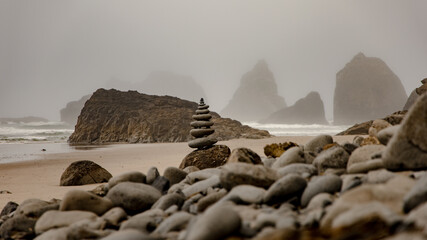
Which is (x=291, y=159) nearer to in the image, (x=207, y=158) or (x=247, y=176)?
(x=247, y=176)

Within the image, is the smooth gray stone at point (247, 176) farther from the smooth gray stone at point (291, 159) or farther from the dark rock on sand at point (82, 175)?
the dark rock on sand at point (82, 175)

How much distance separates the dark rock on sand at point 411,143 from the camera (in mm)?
3617

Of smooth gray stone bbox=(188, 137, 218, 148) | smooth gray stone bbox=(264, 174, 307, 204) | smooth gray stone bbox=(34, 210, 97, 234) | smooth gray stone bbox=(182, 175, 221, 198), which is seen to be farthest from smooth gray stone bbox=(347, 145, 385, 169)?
smooth gray stone bbox=(188, 137, 218, 148)

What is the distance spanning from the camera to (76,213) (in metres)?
4.36

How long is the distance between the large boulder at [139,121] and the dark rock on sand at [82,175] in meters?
20.8

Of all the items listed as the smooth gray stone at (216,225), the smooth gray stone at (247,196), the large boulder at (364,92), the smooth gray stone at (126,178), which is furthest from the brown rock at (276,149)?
the large boulder at (364,92)

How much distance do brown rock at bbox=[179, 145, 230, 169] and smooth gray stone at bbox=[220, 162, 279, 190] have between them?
3932 millimetres

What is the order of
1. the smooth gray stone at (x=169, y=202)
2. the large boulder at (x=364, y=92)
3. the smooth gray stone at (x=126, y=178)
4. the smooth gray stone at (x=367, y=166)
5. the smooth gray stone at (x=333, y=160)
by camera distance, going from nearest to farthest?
the smooth gray stone at (x=367, y=166), the smooth gray stone at (x=169, y=202), the smooth gray stone at (x=333, y=160), the smooth gray stone at (x=126, y=178), the large boulder at (x=364, y=92)

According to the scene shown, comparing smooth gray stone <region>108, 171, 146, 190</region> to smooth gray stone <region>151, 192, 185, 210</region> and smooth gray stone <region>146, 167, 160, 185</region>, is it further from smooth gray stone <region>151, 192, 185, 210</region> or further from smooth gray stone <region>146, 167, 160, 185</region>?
smooth gray stone <region>151, 192, 185, 210</region>

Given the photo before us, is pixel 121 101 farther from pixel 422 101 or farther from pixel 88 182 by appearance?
pixel 422 101

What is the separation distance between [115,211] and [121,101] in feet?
125

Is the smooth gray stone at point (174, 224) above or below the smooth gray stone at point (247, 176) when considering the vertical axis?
below

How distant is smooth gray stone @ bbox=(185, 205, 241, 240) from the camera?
2.74 metres

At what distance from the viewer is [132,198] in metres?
4.73
